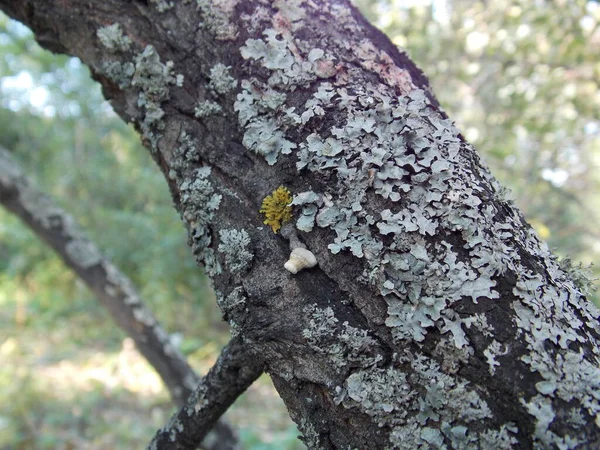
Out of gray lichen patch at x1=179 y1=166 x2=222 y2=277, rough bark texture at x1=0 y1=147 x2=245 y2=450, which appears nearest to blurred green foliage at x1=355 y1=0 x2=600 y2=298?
rough bark texture at x1=0 y1=147 x2=245 y2=450

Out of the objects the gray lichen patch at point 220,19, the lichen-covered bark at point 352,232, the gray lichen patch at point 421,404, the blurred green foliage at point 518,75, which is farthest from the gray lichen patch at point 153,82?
the blurred green foliage at point 518,75

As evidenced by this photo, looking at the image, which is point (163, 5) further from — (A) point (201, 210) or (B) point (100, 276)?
(B) point (100, 276)

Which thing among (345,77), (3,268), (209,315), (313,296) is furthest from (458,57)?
(3,268)

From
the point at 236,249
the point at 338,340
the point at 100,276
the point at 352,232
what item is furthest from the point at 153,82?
the point at 100,276

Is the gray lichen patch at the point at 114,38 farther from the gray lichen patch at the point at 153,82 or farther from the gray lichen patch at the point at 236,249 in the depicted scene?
the gray lichen patch at the point at 236,249

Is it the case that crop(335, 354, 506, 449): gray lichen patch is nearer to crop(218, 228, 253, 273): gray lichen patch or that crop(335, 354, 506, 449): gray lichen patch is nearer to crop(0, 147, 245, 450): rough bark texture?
crop(218, 228, 253, 273): gray lichen patch

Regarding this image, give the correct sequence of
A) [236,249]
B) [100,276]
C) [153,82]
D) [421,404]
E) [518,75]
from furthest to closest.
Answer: [518,75], [100,276], [153,82], [236,249], [421,404]

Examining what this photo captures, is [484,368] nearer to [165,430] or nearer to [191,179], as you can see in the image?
[191,179]
